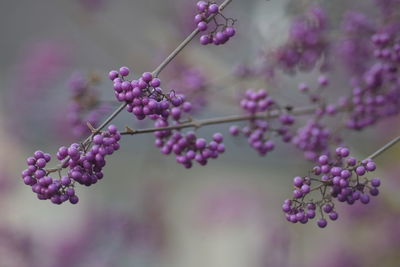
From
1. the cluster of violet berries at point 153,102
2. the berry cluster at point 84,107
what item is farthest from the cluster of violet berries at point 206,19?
the berry cluster at point 84,107

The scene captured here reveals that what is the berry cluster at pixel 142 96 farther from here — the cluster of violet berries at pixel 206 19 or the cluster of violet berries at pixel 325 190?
the cluster of violet berries at pixel 325 190

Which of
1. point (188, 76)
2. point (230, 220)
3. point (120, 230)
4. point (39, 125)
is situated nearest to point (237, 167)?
point (230, 220)

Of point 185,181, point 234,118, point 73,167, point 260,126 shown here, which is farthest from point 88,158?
point 185,181

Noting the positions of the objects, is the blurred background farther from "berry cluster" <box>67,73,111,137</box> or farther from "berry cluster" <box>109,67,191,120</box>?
"berry cluster" <box>109,67,191,120</box>

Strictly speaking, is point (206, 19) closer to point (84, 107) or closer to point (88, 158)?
point (88, 158)

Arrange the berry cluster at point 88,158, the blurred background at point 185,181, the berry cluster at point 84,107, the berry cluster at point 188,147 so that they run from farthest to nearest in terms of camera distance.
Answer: the blurred background at point 185,181
the berry cluster at point 84,107
the berry cluster at point 188,147
the berry cluster at point 88,158

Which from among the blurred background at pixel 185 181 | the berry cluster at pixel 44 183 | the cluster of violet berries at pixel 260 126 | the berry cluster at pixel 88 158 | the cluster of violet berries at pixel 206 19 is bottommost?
the berry cluster at pixel 44 183

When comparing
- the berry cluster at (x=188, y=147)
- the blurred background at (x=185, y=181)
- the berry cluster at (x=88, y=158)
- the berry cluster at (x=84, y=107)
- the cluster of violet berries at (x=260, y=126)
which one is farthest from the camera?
the blurred background at (x=185, y=181)
